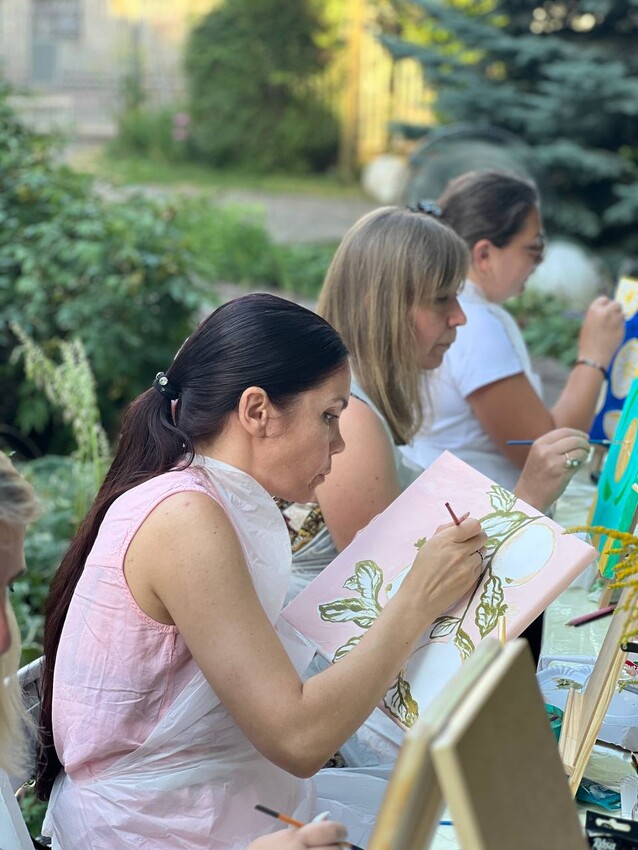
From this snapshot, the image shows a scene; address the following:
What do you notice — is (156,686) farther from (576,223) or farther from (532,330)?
(576,223)

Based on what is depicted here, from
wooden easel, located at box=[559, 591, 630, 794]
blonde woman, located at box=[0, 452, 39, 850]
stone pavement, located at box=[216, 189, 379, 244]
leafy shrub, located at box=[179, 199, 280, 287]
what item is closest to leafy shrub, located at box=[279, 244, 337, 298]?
leafy shrub, located at box=[179, 199, 280, 287]

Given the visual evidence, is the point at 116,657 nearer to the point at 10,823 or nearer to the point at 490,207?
the point at 10,823

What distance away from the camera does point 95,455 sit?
3.60 metres

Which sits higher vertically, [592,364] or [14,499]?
[14,499]

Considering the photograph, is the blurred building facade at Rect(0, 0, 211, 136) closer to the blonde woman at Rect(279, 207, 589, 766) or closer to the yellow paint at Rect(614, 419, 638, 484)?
the blonde woman at Rect(279, 207, 589, 766)

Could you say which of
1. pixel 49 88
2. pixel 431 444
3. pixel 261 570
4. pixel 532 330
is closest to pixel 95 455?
pixel 431 444

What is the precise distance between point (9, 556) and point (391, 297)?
48.9 inches

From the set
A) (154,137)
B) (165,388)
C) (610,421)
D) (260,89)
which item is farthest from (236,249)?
(165,388)

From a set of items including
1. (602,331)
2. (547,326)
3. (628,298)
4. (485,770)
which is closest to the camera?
(485,770)

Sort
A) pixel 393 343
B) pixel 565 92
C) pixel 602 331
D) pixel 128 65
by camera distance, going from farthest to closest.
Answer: pixel 128 65, pixel 565 92, pixel 602 331, pixel 393 343

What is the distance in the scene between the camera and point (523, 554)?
1.64 meters

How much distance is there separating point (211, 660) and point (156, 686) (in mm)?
152

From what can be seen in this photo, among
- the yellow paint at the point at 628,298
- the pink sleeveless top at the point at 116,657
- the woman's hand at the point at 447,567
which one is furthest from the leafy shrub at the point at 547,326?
the pink sleeveless top at the point at 116,657

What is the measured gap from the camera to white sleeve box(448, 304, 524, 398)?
2836mm
